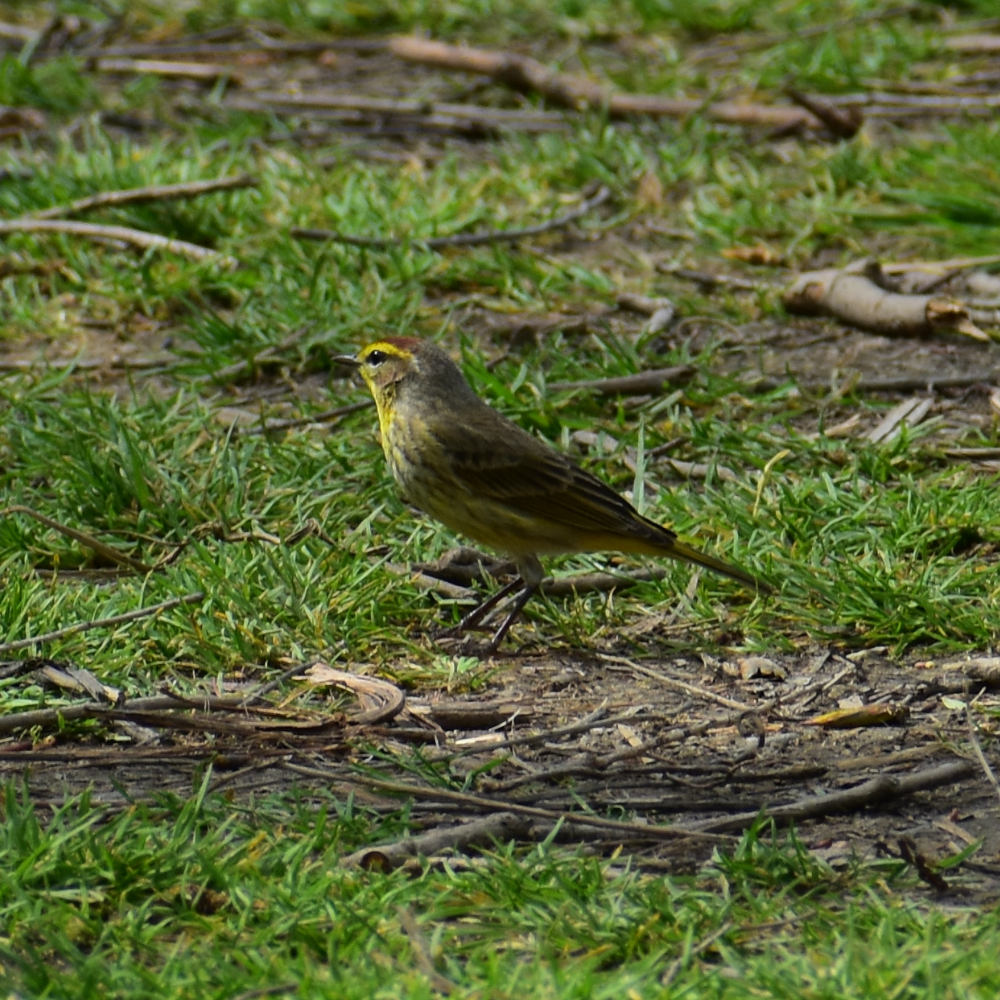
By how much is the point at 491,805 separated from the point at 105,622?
1.54 m

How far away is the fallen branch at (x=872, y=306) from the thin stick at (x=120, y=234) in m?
2.87

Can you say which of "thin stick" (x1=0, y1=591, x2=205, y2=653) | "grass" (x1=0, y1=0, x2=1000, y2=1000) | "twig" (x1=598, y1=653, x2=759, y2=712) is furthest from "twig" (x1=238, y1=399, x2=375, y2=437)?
"twig" (x1=598, y1=653, x2=759, y2=712)

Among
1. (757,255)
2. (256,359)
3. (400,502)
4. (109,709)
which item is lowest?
(400,502)

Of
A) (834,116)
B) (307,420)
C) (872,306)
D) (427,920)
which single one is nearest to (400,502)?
(307,420)

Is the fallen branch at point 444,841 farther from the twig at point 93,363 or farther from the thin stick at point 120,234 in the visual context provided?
the thin stick at point 120,234

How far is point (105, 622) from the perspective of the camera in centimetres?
493

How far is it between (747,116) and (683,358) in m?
3.15

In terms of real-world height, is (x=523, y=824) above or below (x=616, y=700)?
above

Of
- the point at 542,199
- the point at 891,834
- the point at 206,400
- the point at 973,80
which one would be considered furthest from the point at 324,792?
the point at 973,80

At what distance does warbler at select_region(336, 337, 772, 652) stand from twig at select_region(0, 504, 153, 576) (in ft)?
3.30

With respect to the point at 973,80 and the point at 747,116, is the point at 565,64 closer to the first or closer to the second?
the point at 747,116

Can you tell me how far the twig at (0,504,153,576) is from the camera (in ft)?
18.2

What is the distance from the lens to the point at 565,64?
11062 mm

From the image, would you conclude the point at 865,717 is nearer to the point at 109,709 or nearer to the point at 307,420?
the point at 109,709
